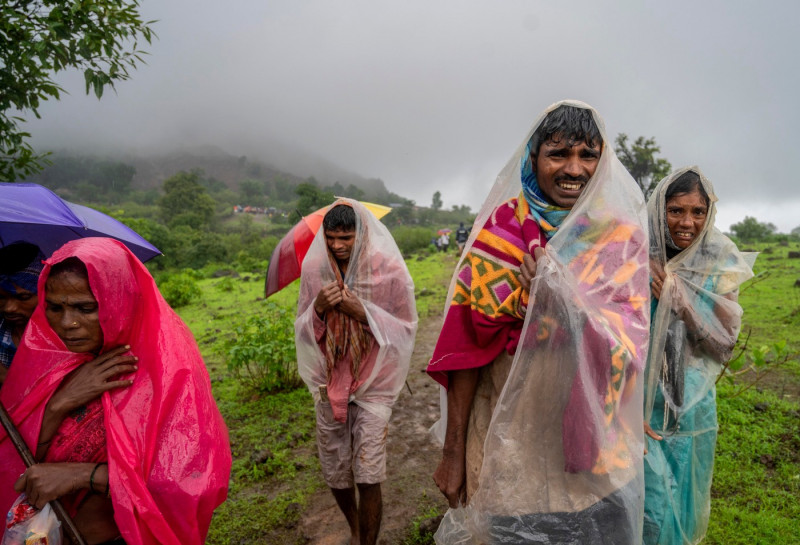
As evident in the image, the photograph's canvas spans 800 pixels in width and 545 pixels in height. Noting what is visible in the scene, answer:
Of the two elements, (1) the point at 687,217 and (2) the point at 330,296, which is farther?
(2) the point at 330,296

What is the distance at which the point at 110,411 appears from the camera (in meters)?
1.66

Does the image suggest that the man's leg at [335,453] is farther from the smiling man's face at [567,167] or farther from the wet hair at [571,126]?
the wet hair at [571,126]

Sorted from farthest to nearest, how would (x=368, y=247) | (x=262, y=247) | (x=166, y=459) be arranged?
1. (x=262, y=247)
2. (x=368, y=247)
3. (x=166, y=459)

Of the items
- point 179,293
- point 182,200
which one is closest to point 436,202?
point 182,200

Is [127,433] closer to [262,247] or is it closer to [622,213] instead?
[622,213]

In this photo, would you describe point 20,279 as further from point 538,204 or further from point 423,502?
point 423,502

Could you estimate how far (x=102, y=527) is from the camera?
1.71 meters

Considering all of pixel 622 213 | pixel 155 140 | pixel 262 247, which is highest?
pixel 155 140

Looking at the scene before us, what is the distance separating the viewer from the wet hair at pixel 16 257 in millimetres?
2059

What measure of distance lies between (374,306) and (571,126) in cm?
172

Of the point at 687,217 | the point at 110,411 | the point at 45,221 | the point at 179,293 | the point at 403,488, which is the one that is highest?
the point at 687,217

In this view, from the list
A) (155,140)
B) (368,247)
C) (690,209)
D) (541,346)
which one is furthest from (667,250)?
(155,140)

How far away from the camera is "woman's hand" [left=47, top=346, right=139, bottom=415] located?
1.66m

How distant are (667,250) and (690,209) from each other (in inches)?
8.5
